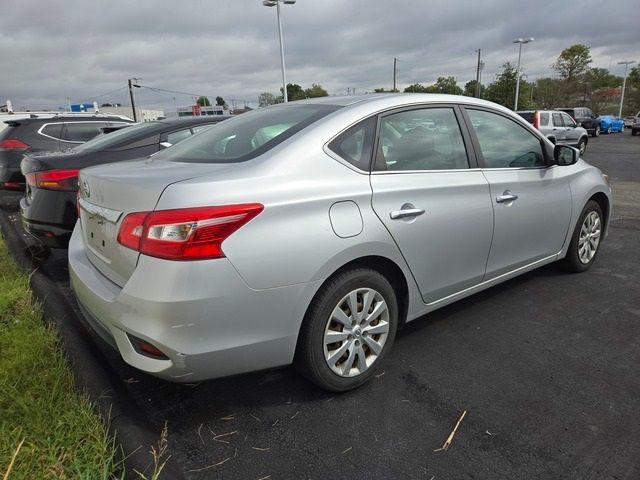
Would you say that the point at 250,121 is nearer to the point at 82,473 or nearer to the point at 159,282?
the point at 159,282

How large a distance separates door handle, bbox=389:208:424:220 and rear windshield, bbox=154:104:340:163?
2.26 feet

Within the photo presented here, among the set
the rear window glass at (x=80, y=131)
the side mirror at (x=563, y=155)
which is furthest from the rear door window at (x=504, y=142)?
the rear window glass at (x=80, y=131)

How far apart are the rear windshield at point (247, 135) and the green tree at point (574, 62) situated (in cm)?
6011

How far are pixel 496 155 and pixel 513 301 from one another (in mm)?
1243

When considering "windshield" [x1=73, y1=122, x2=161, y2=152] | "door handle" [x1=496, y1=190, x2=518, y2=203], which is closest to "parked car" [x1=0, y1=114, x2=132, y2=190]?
"windshield" [x1=73, y1=122, x2=161, y2=152]

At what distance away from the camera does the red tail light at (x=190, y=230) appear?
6.26 ft

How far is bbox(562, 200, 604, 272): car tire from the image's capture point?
162 inches

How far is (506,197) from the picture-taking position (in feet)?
10.5

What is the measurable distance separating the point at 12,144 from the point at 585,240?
320 inches

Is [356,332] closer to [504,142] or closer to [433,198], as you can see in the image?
[433,198]

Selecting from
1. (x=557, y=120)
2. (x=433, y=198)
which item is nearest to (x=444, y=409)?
(x=433, y=198)

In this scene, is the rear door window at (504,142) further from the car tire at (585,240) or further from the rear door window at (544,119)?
the rear door window at (544,119)

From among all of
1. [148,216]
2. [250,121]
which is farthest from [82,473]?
[250,121]

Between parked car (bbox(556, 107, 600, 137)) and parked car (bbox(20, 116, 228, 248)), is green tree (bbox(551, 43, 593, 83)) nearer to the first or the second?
parked car (bbox(556, 107, 600, 137))
